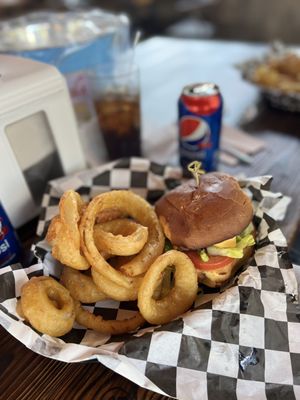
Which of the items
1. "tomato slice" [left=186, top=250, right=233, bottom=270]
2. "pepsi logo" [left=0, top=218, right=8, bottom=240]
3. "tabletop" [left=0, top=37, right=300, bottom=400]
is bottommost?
"tabletop" [left=0, top=37, right=300, bottom=400]

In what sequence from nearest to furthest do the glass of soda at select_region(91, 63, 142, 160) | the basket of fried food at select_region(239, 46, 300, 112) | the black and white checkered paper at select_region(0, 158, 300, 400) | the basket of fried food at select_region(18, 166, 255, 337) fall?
the black and white checkered paper at select_region(0, 158, 300, 400) < the basket of fried food at select_region(18, 166, 255, 337) < the glass of soda at select_region(91, 63, 142, 160) < the basket of fried food at select_region(239, 46, 300, 112)

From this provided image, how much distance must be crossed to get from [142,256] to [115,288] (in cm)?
10

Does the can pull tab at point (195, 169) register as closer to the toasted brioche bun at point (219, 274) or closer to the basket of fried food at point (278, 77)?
the toasted brioche bun at point (219, 274)

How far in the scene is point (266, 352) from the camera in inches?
29.6

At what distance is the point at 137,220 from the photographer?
1.05 meters

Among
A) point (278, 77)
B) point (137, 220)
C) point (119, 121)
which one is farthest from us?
point (278, 77)

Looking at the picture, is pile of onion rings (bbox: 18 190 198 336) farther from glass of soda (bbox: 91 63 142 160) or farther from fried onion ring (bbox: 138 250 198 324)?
glass of soda (bbox: 91 63 142 160)

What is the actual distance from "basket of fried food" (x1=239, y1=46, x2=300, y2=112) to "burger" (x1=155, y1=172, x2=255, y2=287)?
87 centimetres

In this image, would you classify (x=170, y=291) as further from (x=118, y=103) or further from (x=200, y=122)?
(x=118, y=103)

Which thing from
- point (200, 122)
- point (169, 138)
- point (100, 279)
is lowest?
point (169, 138)

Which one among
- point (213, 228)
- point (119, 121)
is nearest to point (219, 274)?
point (213, 228)

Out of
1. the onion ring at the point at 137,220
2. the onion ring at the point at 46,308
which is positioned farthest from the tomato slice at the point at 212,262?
the onion ring at the point at 46,308

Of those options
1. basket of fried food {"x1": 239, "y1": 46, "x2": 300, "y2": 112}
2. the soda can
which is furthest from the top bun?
basket of fried food {"x1": 239, "y1": 46, "x2": 300, "y2": 112}

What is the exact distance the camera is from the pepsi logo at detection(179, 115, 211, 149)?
123cm
